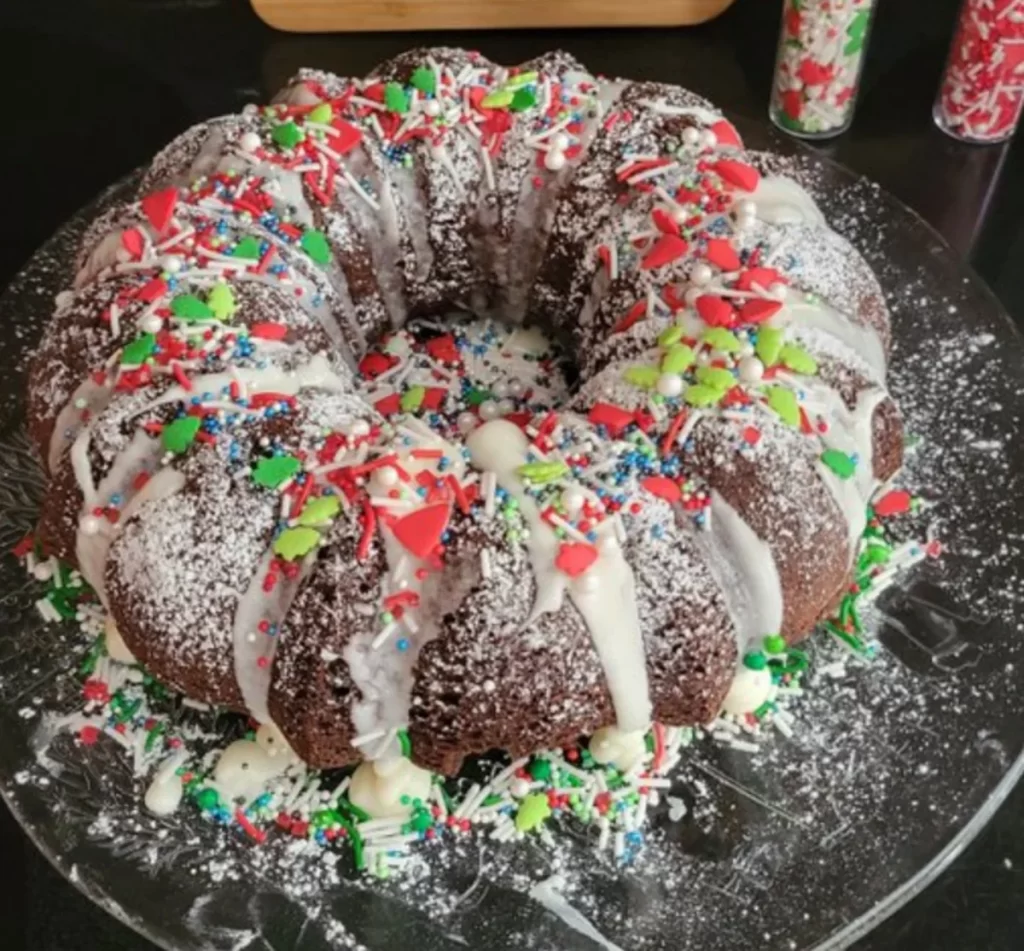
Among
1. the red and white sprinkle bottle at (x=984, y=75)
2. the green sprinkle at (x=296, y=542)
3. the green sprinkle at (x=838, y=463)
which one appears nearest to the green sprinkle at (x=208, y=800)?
the green sprinkle at (x=296, y=542)

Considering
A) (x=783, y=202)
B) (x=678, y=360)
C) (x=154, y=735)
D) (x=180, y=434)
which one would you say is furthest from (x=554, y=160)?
(x=154, y=735)

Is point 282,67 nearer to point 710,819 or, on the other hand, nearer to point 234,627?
point 234,627

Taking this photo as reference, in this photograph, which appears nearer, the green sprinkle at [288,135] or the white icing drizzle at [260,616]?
the white icing drizzle at [260,616]

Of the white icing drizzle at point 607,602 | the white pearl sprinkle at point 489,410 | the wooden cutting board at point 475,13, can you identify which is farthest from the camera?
the wooden cutting board at point 475,13

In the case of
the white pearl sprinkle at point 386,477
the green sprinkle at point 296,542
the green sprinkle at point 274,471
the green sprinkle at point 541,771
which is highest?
the white pearl sprinkle at point 386,477

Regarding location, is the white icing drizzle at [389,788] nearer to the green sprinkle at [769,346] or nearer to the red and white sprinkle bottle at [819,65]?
the green sprinkle at [769,346]

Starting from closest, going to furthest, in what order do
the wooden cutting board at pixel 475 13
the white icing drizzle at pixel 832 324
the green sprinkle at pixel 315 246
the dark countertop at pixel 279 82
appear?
1. the white icing drizzle at pixel 832 324
2. the green sprinkle at pixel 315 246
3. the dark countertop at pixel 279 82
4. the wooden cutting board at pixel 475 13

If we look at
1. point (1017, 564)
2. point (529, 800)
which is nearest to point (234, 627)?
point (529, 800)
